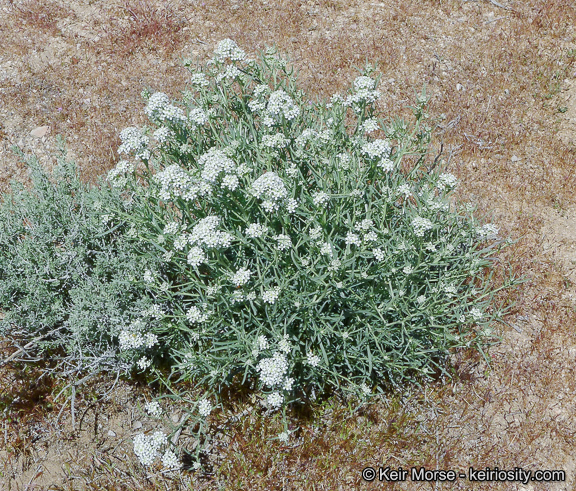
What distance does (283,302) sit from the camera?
3859 millimetres

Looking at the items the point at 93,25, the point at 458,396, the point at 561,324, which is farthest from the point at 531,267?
the point at 93,25

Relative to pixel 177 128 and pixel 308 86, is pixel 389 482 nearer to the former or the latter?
pixel 177 128

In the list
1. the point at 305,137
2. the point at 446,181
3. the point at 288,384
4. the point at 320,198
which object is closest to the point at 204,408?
the point at 288,384

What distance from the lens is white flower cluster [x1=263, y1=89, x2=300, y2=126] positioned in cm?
401

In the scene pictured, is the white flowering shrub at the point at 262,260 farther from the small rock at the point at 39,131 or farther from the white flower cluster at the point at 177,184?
the small rock at the point at 39,131

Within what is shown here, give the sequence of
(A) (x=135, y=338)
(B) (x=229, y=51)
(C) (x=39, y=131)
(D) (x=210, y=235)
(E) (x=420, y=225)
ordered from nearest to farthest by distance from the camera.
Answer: (D) (x=210, y=235), (E) (x=420, y=225), (A) (x=135, y=338), (B) (x=229, y=51), (C) (x=39, y=131)

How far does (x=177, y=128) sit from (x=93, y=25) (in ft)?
17.4

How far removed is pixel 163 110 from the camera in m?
4.07

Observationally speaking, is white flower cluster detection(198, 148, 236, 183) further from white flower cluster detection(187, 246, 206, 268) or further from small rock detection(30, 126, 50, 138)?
small rock detection(30, 126, 50, 138)

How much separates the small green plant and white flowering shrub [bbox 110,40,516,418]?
0.02m

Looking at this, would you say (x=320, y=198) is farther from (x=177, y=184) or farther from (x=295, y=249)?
Answer: (x=177, y=184)
